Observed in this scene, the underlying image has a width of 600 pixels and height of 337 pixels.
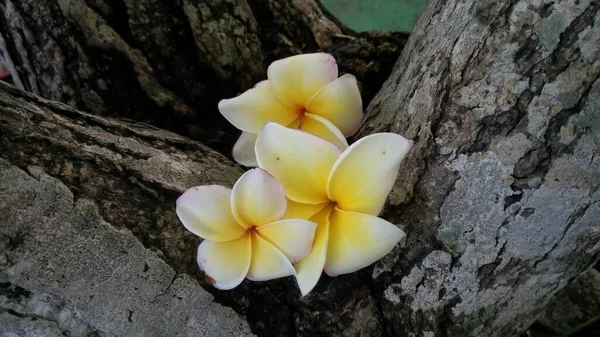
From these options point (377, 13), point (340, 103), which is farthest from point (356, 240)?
point (377, 13)

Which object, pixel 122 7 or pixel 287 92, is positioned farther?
pixel 122 7

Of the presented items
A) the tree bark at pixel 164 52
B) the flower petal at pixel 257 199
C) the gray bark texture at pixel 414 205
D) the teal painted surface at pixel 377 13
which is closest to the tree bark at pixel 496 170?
the gray bark texture at pixel 414 205

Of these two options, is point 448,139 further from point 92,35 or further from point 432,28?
point 92,35

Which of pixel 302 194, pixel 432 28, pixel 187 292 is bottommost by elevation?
pixel 187 292

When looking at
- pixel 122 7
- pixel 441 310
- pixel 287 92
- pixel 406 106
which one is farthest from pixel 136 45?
pixel 441 310

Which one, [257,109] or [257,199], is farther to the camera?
[257,109]

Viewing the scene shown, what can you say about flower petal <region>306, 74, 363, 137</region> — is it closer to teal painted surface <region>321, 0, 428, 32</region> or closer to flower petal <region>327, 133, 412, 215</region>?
flower petal <region>327, 133, 412, 215</region>

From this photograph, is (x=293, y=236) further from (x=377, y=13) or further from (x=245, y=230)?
(x=377, y=13)

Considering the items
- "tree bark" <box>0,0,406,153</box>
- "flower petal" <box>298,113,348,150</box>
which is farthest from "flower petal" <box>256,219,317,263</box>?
"tree bark" <box>0,0,406,153</box>
